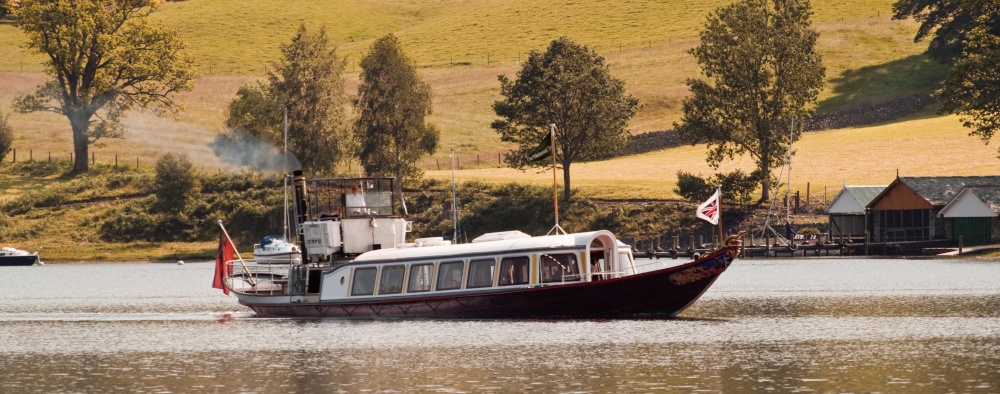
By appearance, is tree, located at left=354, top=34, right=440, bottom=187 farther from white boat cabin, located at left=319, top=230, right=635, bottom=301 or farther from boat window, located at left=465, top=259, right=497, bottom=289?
boat window, located at left=465, top=259, right=497, bottom=289

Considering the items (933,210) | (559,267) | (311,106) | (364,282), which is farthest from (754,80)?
(559,267)

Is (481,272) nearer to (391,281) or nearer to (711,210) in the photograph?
(391,281)

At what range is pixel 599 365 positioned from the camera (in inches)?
1734

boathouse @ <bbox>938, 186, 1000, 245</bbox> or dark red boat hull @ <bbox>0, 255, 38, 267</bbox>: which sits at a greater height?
boathouse @ <bbox>938, 186, 1000, 245</bbox>

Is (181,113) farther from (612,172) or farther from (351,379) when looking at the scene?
(351,379)

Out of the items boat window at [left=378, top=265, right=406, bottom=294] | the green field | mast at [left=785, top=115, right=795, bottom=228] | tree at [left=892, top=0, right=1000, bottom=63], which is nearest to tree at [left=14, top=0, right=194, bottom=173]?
the green field

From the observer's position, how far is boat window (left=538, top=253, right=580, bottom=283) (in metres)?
57.7

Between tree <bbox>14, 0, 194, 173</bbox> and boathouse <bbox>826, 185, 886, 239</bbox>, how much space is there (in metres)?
66.5

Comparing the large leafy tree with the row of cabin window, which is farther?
the large leafy tree

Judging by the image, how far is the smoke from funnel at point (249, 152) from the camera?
455ft

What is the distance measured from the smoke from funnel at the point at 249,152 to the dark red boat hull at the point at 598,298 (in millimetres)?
76751

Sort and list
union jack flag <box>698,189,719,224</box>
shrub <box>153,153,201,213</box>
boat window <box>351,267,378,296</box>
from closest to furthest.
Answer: union jack flag <box>698,189,719,224</box>, boat window <box>351,267,378,296</box>, shrub <box>153,153,201,213</box>

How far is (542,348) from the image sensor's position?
4909cm

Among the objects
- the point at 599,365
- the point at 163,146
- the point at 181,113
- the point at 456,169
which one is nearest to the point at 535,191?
the point at 456,169
